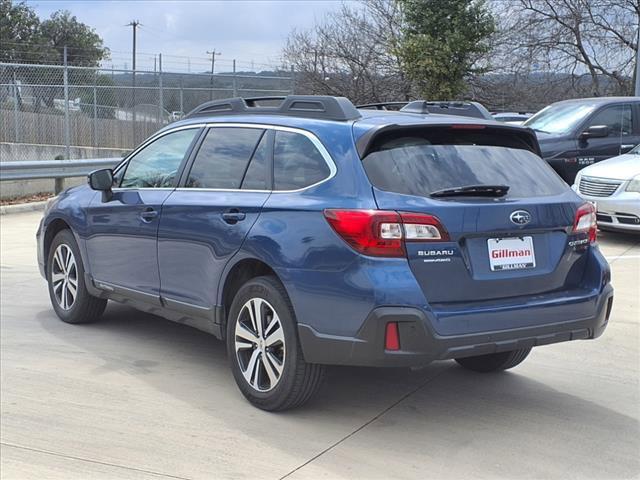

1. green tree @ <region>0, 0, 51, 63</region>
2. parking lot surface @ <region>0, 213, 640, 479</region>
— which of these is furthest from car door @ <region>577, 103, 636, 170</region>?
green tree @ <region>0, 0, 51, 63</region>

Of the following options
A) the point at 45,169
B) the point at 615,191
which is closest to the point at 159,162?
the point at 615,191

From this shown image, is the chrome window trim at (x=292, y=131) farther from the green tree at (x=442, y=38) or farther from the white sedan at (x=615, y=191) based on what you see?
the green tree at (x=442, y=38)

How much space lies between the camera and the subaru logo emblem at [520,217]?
14.5ft

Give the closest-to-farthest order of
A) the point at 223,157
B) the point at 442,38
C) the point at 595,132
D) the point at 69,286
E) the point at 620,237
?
the point at 223,157 → the point at 69,286 → the point at 620,237 → the point at 595,132 → the point at 442,38

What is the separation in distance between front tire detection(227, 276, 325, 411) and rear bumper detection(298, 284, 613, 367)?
0.14 meters

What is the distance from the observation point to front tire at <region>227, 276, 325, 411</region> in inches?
176

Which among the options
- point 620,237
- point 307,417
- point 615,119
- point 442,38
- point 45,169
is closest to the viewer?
point 307,417

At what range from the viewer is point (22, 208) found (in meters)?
13.7

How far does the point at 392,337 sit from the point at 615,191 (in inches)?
282

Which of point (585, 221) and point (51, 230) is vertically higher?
point (585, 221)

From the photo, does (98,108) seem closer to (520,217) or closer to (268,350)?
(268,350)

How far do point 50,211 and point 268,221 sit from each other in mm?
3015

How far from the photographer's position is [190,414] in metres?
4.74

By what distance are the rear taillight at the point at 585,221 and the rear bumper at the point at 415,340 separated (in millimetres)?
473
